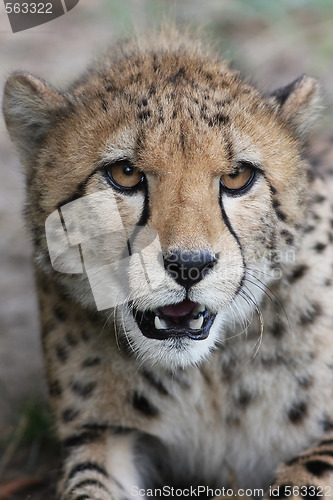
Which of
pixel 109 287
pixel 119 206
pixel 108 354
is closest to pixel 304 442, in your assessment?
pixel 108 354

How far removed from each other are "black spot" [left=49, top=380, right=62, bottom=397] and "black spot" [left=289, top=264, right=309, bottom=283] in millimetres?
955

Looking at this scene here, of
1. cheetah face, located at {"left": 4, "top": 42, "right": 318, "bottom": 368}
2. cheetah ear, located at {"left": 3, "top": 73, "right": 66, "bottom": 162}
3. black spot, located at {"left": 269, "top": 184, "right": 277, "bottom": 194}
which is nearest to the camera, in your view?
cheetah face, located at {"left": 4, "top": 42, "right": 318, "bottom": 368}

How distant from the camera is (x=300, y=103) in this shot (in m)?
2.70

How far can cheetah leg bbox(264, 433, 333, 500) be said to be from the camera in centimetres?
258

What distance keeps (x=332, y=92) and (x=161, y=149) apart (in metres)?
3.48

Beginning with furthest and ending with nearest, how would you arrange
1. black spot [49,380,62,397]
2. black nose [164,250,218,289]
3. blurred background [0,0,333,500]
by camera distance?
blurred background [0,0,333,500]
black spot [49,380,62,397]
black nose [164,250,218,289]

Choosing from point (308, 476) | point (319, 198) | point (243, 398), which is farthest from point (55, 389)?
point (319, 198)

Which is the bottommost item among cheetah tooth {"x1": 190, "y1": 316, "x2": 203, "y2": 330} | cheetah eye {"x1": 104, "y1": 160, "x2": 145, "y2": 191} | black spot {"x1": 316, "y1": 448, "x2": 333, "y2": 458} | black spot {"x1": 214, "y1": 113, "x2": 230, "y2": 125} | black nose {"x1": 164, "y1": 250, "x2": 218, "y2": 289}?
black spot {"x1": 316, "y1": 448, "x2": 333, "y2": 458}

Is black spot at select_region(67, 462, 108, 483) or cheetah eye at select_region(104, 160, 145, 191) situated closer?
cheetah eye at select_region(104, 160, 145, 191)

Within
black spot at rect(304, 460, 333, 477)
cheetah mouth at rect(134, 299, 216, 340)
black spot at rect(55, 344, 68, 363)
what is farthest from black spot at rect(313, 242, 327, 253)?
black spot at rect(55, 344, 68, 363)

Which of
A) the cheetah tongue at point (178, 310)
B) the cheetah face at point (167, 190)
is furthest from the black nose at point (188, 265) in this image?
the cheetah tongue at point (178, 310)

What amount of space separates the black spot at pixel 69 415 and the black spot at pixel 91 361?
0.18 m

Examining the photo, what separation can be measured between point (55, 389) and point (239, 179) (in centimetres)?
113

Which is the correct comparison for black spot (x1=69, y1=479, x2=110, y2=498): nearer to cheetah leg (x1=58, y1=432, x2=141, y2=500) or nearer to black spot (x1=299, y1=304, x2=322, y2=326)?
cheetah leg (x1=58, y1=432, x2=141, y2=500)
